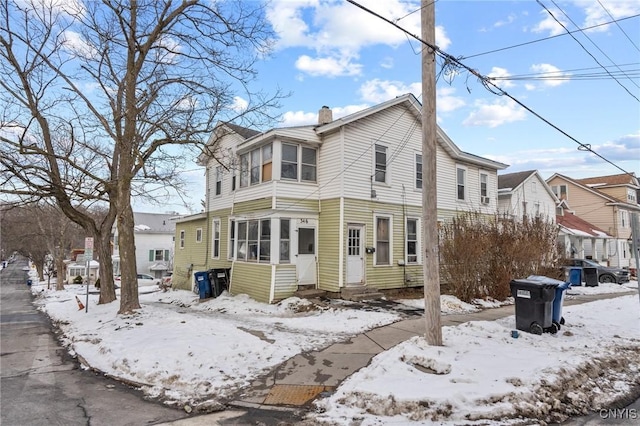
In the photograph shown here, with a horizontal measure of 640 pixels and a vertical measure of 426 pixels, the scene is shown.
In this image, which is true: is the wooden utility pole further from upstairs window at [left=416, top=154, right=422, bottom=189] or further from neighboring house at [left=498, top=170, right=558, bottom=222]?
neighboring house at [left=498, top=170, right=558, bottom=222]

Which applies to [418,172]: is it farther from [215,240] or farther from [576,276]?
[576,276]

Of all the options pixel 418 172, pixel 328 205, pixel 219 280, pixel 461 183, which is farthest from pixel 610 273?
pixel 219 280

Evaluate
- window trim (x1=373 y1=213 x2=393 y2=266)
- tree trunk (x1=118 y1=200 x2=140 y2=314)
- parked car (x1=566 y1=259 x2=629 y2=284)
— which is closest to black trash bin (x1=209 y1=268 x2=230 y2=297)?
tree trunk (x1=118 y1=200 x2=140 y2=314)

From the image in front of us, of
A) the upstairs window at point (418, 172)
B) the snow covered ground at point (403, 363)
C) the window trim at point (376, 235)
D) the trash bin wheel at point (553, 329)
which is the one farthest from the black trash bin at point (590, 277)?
the trash bin wheel at point (553, 329)

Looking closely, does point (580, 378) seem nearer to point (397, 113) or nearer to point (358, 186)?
point (358, 186)

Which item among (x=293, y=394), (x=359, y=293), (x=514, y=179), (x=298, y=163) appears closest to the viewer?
(x=293, y=394)

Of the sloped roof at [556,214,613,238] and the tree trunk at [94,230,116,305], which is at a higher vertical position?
the sloped roof at [556,214,613,238]

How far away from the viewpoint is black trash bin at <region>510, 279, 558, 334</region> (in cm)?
761

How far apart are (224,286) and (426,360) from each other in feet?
36.4

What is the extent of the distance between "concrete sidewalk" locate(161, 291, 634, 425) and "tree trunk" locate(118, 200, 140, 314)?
653 cm

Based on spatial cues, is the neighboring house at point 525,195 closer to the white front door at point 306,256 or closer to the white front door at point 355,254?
the white front door at point 355,254

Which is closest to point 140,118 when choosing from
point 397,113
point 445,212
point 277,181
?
point 277,181

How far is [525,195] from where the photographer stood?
24.2 meters

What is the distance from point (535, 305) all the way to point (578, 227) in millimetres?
27206
